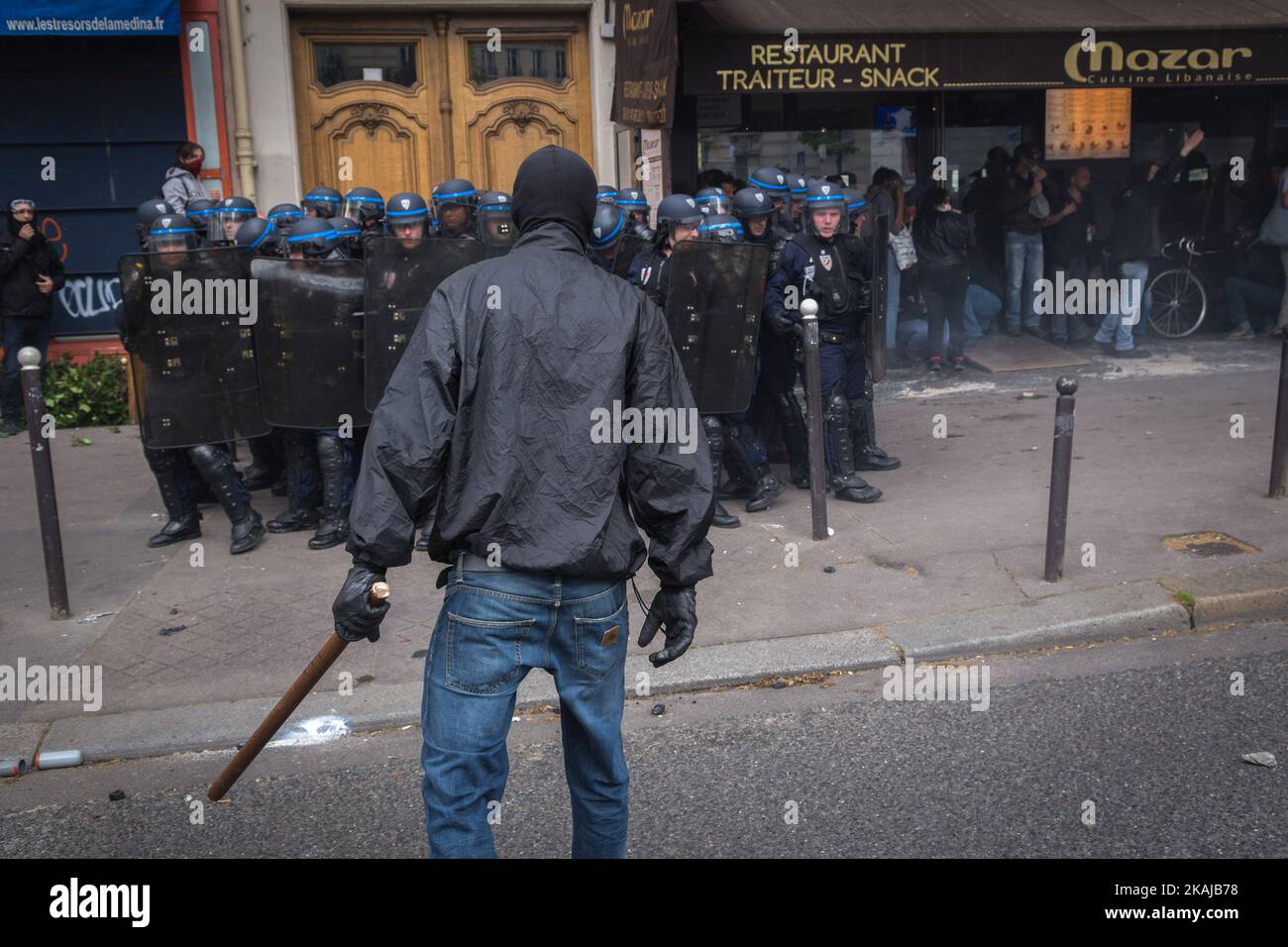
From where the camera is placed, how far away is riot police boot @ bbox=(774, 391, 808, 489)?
27.5ft

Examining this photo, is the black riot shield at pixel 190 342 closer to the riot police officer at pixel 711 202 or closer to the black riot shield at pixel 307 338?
the black riot shield at pixel 307 338

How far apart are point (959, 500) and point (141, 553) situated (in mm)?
4734

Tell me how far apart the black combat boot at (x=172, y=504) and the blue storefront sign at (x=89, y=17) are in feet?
15.1

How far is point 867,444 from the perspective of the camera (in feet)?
28.8

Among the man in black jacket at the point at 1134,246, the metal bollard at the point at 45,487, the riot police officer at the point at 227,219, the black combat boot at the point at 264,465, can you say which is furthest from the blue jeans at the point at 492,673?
the man in black jacket at the point at 1134,246

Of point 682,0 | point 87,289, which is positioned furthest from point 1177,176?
point 87,289

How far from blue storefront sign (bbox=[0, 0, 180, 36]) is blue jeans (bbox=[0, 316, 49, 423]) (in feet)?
7.29

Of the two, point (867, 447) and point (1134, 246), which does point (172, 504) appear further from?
point (1134, 246)

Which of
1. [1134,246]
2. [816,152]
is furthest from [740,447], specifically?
[1134,246]

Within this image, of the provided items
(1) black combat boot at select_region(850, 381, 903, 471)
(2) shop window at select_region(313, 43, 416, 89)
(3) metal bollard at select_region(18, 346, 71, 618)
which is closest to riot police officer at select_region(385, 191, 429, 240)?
(3) metal bollard at select_region(18, 346, 71, 618)

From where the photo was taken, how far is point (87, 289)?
11.2 m

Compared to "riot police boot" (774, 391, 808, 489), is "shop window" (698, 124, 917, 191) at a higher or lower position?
higher

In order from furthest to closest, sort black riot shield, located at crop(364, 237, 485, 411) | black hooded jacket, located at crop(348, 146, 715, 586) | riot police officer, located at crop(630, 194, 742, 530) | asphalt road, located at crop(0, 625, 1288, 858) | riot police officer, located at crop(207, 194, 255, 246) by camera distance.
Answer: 1. riot police officer, located at crop(207, 194, 255, 246)
2. riot police officer, located at crop(630, 194, 742, 530)
3. black riot shield, located at crop(364, 237, 485, 411)
4. asphalt road, located at crop(0, 625, 1288, 858)
5. black hooded jacket, located at crop(348, 146, 715, 586)

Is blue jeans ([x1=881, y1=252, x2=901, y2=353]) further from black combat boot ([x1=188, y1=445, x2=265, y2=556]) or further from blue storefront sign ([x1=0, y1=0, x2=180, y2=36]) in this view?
black combat boot ([x1=188, y1=445, x2=265, y2=556])
